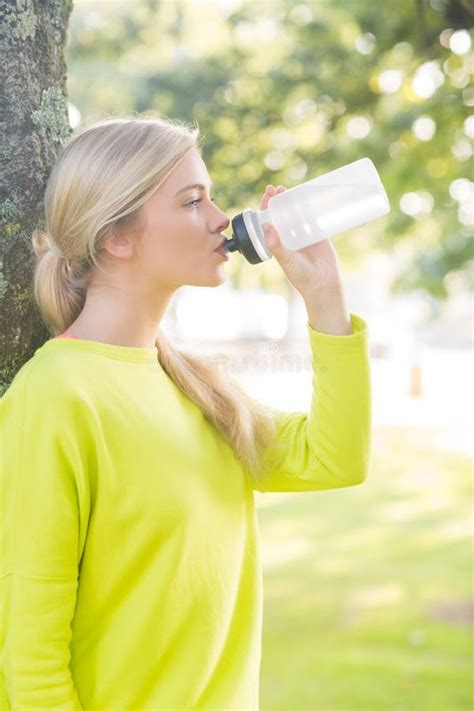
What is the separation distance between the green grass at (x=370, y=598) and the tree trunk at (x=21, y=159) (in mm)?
3504

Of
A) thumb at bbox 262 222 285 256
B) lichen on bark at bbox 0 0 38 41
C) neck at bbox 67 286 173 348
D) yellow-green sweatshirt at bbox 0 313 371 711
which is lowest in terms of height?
yellow-green sweatshirt at bbox 0 313 371 711

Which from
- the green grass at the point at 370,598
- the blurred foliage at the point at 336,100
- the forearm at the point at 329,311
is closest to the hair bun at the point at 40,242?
the forearm at the point at 329,311

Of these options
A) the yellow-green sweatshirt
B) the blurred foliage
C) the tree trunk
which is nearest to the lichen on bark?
the tree trunk

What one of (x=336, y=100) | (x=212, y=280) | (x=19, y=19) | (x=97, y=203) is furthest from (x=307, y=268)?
(x=336, y=100)

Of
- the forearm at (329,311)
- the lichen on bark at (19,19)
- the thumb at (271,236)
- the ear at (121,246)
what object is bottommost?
the forearm at (329,311)

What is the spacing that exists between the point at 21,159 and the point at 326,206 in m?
0.69

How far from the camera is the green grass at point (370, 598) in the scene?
182 inches

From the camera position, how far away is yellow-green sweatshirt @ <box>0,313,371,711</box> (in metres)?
1.26

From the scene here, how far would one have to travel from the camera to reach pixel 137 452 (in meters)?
1.36

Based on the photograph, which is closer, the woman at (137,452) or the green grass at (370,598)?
the woman at (137,452)

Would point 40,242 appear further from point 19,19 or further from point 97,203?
point 19,19

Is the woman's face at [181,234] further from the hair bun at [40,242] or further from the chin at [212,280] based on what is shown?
the hair bun at [40,242]

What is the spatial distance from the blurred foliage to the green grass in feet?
8.57

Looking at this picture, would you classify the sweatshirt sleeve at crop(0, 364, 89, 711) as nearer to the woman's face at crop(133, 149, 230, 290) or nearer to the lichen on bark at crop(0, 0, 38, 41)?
the woman's face at crop(133, 149, 230, 290)
